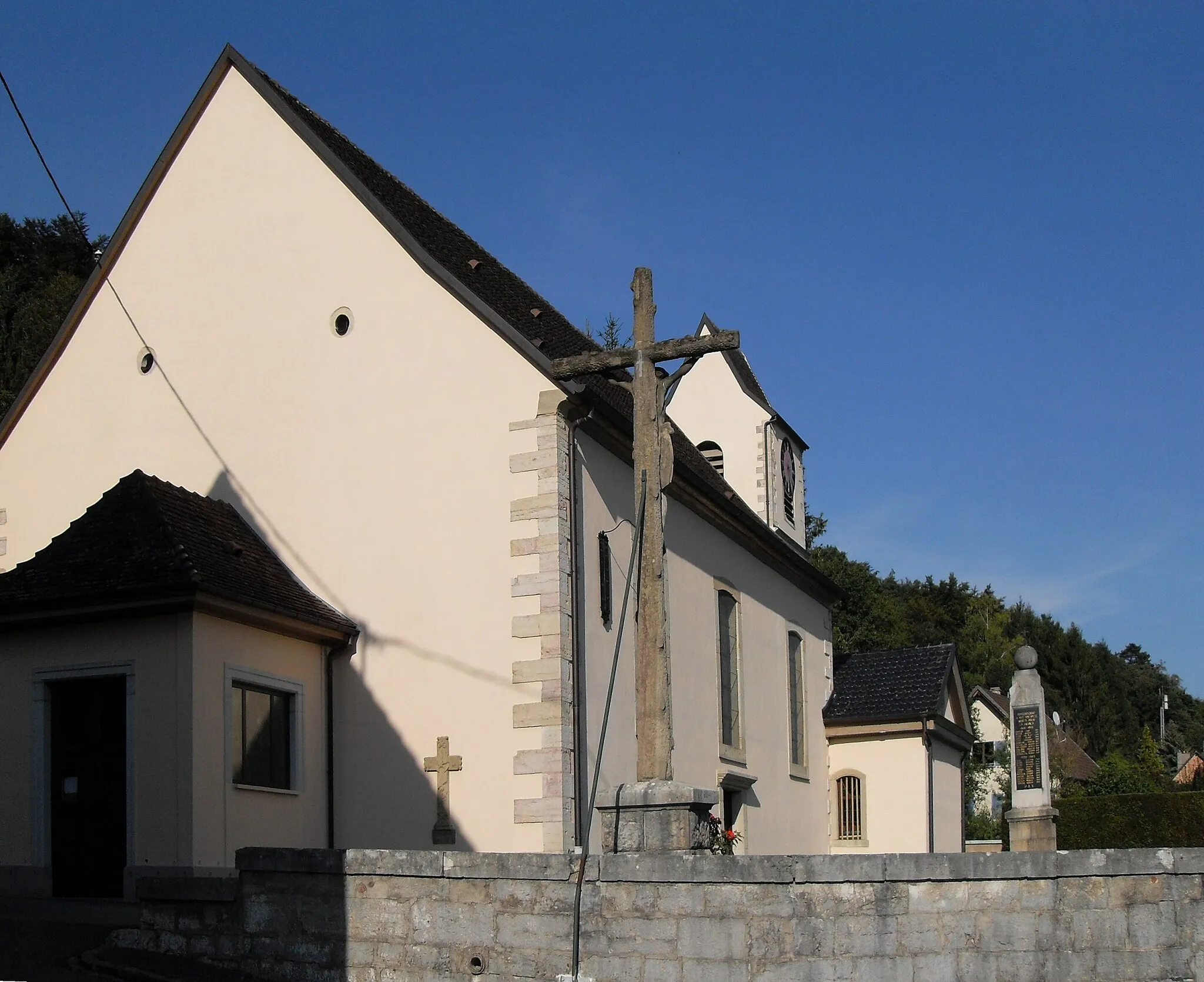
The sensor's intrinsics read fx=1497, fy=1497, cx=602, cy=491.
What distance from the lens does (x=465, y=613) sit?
1513cm


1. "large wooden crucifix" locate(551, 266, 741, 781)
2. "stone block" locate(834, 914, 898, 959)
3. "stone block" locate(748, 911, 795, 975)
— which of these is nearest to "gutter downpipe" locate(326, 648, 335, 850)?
"large wooden crucifix" locate(551, 266, 741, 781)

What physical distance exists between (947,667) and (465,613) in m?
14.1

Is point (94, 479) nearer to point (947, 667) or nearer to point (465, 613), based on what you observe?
point (465, 613)

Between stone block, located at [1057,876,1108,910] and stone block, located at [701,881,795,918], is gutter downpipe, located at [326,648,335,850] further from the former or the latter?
stone block, located at [1057,876,1108,910]

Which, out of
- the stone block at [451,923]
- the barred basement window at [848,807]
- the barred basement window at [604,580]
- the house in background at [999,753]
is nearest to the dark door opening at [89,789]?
the stone block at [451,923]

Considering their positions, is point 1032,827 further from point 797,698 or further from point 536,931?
point 536,931

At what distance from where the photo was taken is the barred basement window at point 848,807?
2550 cm

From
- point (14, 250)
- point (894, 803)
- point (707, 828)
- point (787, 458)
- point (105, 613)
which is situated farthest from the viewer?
point (14, 250)

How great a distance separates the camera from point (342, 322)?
16406mm

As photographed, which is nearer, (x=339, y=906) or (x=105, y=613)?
Result: (x=339, y=906)

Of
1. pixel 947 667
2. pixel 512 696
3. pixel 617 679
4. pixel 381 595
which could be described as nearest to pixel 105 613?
pixel 381 595

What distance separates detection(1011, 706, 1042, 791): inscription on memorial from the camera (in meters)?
19.0

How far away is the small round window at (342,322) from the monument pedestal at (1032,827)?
1013cm

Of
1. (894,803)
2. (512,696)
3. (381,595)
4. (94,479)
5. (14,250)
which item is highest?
(14,250)
